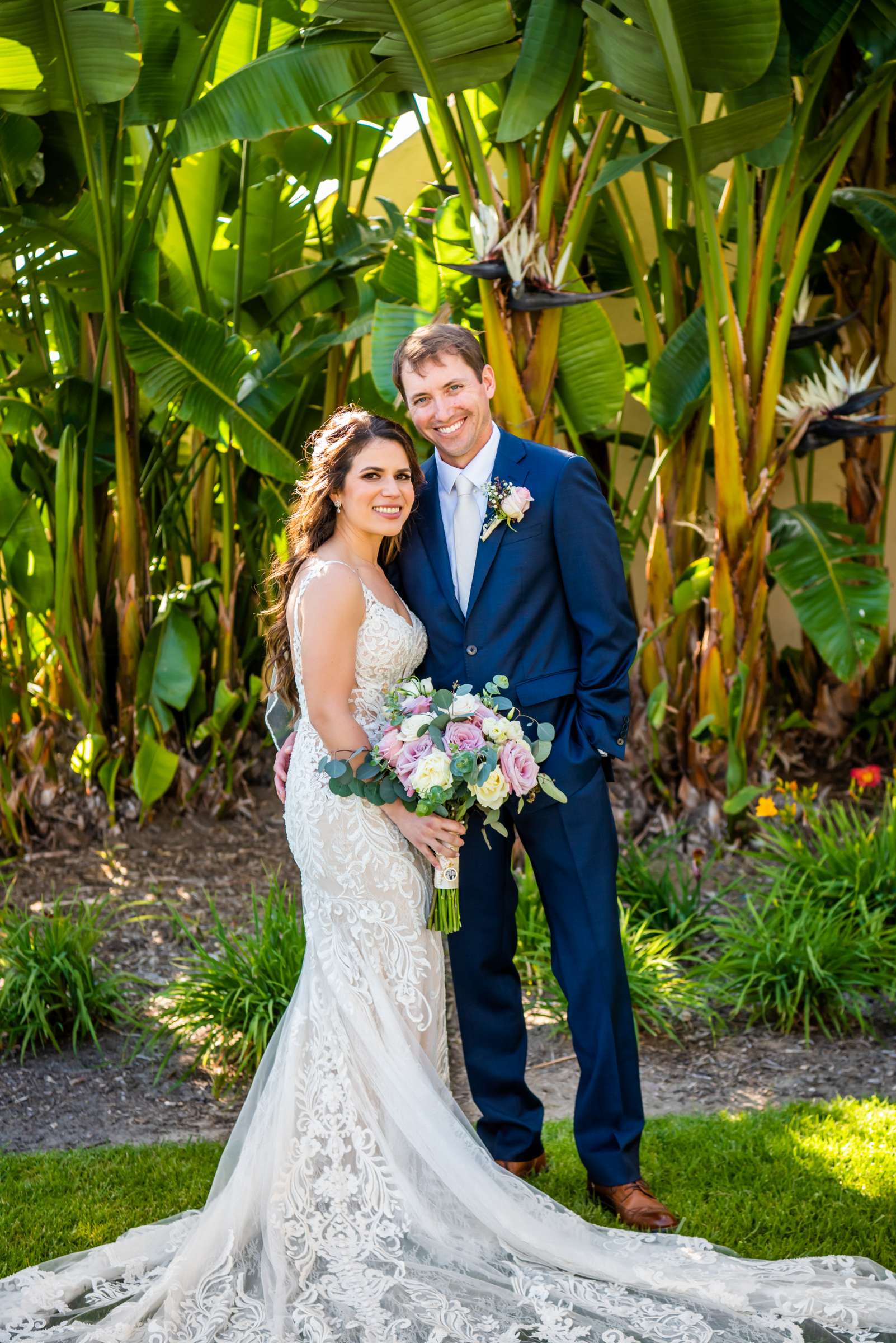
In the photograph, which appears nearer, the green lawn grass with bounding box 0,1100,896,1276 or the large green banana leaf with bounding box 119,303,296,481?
the green lawn grass with bounding box 0,1100,896,1276

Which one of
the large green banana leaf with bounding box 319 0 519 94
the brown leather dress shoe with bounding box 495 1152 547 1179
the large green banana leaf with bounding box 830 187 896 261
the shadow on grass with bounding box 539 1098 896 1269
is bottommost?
the shadow on grass with bounding box 539 1098 896 1269

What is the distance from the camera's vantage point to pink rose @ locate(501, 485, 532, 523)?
294 cm

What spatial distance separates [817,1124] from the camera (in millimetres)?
3523

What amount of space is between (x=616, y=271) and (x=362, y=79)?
2.39 meters

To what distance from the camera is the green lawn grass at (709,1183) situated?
2.93 meters

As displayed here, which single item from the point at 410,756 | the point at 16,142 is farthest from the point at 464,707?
the point at 16,142

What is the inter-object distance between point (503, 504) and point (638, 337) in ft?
15.1

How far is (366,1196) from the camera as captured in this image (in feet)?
8.33

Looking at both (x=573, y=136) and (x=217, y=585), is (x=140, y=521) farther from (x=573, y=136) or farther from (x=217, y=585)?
(x=573, y=136)

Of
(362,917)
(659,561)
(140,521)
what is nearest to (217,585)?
(140,521)

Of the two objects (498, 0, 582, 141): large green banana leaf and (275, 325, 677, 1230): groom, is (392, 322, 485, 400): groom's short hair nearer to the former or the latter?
(275, 325, 677, 1230): groom

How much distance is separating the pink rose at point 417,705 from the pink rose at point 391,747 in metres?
0.06

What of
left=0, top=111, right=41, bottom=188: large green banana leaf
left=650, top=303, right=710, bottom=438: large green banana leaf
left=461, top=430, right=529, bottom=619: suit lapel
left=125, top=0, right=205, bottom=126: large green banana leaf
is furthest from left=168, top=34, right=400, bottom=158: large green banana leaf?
left=461, top=430, right=529, bottom=619: suit lapel

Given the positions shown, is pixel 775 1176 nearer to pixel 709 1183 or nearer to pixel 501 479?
pixel 709 1183
